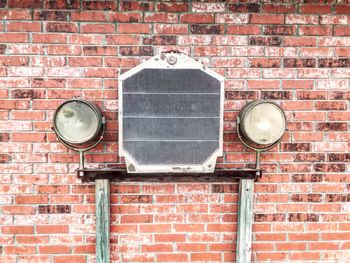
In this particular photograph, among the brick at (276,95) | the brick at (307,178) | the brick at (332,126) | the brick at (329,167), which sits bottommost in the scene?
the brick at (307,178)

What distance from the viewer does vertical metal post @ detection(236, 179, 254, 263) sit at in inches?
79.1

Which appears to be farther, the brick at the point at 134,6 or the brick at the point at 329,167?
the brick at the point at 329,167

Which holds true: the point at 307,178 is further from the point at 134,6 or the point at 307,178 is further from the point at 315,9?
the point at 134,6

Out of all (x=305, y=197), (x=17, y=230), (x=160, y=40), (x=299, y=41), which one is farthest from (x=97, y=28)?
(x=305, y=197)

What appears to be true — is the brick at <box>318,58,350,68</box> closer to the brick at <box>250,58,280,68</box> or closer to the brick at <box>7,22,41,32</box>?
the brick at <box>250,58,280,68</box>

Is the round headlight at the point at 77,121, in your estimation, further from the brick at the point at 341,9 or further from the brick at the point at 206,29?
the brick at the point at 341,9

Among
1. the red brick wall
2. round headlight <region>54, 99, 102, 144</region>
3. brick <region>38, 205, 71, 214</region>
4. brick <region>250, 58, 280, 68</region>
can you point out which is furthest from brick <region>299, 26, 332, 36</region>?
brick <region>38, 205, 71, 214</region>

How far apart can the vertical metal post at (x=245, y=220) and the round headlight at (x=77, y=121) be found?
970 millimetres

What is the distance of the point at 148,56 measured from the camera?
196cm

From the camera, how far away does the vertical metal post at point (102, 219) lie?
1.97 m

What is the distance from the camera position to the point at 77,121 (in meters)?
1.85

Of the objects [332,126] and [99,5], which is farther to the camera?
[332,126]

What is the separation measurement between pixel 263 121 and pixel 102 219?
3.76 ft

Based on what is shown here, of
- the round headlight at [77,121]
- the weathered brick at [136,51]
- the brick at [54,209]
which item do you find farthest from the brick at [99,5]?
the brick at [54,209]
